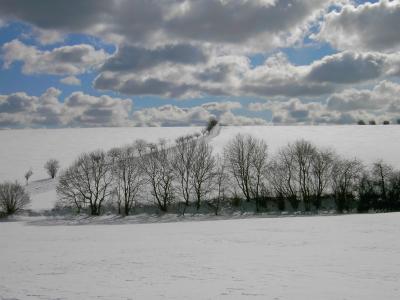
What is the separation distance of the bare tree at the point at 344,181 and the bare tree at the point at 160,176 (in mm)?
23586

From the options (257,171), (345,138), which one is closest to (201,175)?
(257,171)

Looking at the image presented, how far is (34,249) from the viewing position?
28250 millimetres

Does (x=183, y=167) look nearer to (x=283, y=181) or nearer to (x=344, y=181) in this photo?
(x=283, y=181)

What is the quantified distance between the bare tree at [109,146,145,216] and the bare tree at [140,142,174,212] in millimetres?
1487

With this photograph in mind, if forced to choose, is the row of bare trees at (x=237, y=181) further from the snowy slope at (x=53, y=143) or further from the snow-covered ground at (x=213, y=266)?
the snow-covered ground at (x=213, y=266)

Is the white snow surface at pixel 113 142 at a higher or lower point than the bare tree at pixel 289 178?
higher

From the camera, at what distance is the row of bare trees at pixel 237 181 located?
Answer: 5603 cm

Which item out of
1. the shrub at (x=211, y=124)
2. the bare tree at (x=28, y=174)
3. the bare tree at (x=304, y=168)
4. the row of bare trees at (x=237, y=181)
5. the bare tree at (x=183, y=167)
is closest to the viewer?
the row of bare trees at (x=237, y=181)

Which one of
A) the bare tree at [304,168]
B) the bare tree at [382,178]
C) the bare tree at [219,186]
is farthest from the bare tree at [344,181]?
the bare tree at [219,186]

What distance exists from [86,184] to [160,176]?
37.9ft

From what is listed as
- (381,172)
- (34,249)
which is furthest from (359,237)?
(381,172)

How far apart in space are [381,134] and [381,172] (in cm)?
5174

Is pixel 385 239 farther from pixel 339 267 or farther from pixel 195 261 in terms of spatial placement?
pixel 195 261

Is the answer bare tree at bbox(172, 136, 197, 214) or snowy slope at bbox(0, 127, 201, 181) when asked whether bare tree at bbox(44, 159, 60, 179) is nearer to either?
snowy slope at bbox(0, 127, 201, 181)
